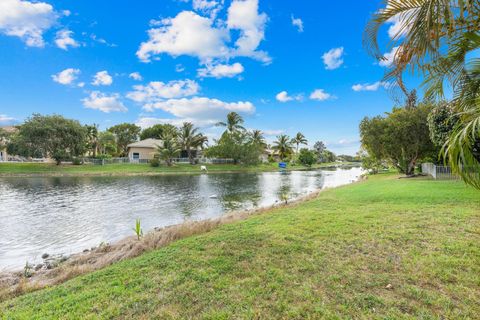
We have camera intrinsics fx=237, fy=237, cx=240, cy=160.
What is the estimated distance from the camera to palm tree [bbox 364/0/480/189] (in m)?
2.91

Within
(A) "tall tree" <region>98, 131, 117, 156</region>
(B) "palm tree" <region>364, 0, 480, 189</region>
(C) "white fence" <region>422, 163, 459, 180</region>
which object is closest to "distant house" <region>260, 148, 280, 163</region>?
(A) "tall tree" <region>98, 131, 117, 156</region>

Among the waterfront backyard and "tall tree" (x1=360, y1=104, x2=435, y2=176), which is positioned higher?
"tall tree" (x1=360, y1=104, x2=435, y2=176)

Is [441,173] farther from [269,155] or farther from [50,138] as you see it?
[269,155]

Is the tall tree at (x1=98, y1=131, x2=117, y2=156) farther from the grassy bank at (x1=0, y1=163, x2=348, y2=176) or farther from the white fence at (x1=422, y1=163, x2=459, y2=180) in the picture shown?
the white fence at (x1=422, y1=163, x2=459, y2=180)

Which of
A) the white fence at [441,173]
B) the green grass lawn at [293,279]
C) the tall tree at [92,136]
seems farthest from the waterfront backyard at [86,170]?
the green grass lawn at [293,279]

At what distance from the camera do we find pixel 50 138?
119 ft

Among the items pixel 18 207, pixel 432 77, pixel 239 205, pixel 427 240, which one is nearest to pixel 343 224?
pixel 427 240

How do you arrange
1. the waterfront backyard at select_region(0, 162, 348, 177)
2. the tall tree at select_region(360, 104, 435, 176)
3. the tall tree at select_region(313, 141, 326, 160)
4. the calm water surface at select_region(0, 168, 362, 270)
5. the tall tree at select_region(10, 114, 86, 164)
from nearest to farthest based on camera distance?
1. the calm water surface at select_region(0, 168, 362, 270)
2. the tall tree at select_region(360, 104, 435, 176)
3. the waterfront backyard at select_region(0, 162, 348, 177)
4. the tall tree at select_region(10, 114, 86, 164)
5. the tall tree at select_region(313, 141, 326, 160)

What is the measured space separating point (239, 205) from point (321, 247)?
9032 millimetres

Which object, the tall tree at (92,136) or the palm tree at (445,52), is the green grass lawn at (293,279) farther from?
the tall tree at (92,136)

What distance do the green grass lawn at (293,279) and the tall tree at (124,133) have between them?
197 feet

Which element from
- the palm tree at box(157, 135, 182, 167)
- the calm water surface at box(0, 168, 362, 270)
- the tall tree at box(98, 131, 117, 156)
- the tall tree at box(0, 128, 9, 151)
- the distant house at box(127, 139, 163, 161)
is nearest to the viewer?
the calm water surface at box(0, 168, 362, 270)

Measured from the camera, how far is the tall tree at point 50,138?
3522 centimetres

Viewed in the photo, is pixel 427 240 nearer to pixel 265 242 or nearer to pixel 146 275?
pixel 265 242
